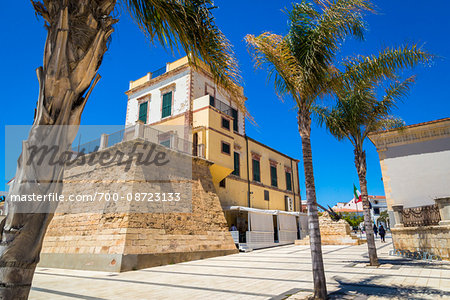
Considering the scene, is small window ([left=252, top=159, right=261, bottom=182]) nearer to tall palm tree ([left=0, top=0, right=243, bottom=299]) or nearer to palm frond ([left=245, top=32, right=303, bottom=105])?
palm frond ([left=245, top=32, right=303, bottom=105])

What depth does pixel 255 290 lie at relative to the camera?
6055 mm

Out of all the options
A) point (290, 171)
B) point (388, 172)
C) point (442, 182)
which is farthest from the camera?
point (290, 171)

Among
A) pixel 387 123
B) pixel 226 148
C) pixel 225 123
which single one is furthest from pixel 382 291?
pixel 225 123

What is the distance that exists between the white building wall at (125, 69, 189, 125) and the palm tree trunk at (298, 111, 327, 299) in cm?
1325

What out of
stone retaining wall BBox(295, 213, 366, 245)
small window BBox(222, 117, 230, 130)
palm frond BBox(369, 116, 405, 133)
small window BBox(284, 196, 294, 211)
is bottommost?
stone retaining wall BBox(295, 213, 366, 245)

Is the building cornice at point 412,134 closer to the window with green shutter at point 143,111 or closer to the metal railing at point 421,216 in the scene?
the metal railing at point 421,216

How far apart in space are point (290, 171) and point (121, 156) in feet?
60.2

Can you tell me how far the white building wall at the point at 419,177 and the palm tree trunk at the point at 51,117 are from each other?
46.2ft

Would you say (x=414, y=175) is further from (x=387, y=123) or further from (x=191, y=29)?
(x=191, y=29)

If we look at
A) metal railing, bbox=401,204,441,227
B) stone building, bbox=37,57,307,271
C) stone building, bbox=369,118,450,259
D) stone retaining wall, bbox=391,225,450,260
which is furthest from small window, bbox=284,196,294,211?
metal railing, bbox=401,204,441,227

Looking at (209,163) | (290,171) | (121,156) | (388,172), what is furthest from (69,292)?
(290,171)

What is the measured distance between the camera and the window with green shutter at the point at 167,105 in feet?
64.2

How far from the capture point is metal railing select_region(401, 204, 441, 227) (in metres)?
10.6

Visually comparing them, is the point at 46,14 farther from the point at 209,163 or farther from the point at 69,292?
the point at 209,163
